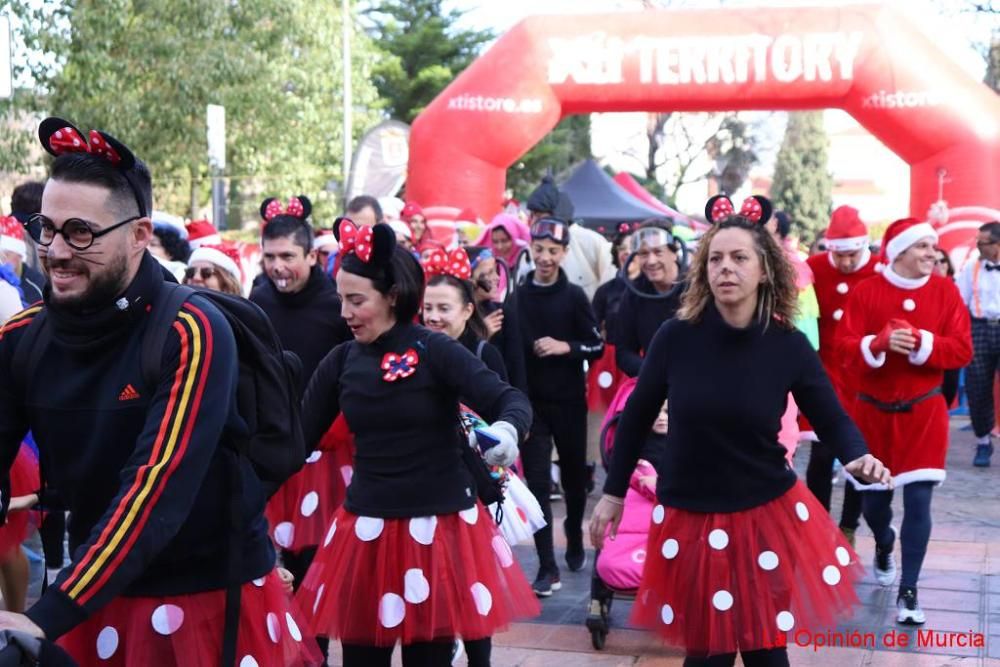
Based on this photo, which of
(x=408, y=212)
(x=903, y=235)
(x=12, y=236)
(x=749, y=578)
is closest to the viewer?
(x=749, y=578)

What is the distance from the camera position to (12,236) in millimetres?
7023

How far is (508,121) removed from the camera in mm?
15820

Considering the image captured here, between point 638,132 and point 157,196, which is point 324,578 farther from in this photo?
point 638,132

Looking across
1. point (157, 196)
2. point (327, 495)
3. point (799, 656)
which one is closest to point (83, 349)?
point (327, 495)

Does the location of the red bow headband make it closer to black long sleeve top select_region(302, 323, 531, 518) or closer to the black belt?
black long sleeve top select_region(302, 323, 531, 518)

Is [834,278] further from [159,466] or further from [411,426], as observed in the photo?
[159,466]

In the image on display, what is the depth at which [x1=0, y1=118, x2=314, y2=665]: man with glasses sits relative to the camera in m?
2.44

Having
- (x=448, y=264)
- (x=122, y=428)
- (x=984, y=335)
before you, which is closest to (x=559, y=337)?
(x=448, y=264)

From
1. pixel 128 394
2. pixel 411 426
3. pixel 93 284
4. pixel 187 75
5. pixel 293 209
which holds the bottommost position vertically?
pixel 411 426

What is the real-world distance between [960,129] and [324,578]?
12450 millimetres

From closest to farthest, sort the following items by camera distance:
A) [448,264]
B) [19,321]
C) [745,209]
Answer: [19,321]
[745,209]
[448,264]

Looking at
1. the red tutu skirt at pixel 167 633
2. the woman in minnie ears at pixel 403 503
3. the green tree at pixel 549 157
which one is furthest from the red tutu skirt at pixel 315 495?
the green tree at pixel 549 157

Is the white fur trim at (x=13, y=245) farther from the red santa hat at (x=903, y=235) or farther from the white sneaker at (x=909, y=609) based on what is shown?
the white sneaker at (x=909, y=609)

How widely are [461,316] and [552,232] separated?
1.84 meters
